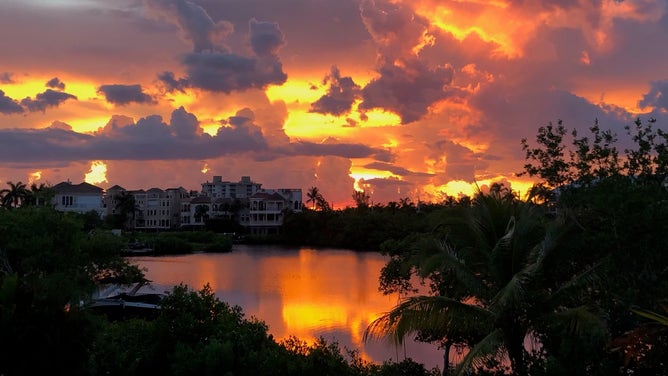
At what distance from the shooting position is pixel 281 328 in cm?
3088

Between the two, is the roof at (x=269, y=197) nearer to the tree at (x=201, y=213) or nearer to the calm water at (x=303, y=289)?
the tree at (x=201, y=213)

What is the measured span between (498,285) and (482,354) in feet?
5.92

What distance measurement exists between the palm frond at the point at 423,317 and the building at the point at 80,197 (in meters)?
106

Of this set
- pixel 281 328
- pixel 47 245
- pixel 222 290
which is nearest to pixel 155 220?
pixel 222 290

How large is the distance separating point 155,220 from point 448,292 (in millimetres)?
120683

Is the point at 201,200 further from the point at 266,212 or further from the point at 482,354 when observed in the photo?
the point at 482,354

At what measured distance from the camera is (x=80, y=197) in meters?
112

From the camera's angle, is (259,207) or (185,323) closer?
(185,323)

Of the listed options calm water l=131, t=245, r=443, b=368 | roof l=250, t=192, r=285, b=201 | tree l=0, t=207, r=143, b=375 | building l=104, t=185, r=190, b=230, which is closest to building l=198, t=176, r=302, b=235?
roof l=250, t=192, r=285, b=201

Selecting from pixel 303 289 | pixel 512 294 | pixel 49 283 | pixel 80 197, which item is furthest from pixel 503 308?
pixel 80 197

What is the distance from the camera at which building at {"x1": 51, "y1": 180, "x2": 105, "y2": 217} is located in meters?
109

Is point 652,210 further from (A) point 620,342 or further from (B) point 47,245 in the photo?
(B) point 47,245

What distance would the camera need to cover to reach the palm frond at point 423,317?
10773 millimetres

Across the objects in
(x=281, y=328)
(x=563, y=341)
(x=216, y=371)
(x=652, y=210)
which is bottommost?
(x=281, y=328)
